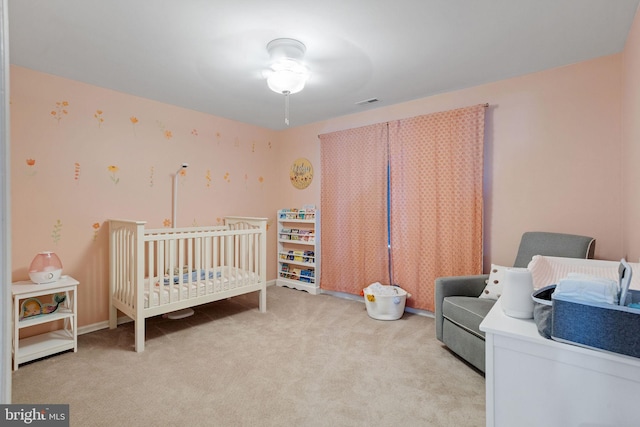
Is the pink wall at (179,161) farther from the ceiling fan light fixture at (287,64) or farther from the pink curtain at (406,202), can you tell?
the ceiling fan light fixture at (287,64)

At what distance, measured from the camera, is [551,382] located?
1.00 meters

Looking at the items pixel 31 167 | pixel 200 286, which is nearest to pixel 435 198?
pixel 200 286

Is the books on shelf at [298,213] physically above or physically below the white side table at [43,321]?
above

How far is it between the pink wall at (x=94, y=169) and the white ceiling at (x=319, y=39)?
26 cm

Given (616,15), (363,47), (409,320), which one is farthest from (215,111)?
(616,15)

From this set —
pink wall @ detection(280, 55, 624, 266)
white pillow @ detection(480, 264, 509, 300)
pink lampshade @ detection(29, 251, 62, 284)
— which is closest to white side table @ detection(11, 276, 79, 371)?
pink lampshade @ detection(29, 251, 62, 284)

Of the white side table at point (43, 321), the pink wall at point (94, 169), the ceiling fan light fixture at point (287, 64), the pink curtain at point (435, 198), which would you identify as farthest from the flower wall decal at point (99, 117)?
the pink curtain at point (435, 198)

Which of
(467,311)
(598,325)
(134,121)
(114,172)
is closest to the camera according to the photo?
(598,325)

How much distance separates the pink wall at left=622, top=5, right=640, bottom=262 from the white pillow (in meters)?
0.73

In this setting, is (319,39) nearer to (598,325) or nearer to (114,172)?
(598,325)

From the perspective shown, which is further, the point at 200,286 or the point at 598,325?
the point at 200,286

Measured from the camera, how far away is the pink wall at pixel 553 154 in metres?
2.24

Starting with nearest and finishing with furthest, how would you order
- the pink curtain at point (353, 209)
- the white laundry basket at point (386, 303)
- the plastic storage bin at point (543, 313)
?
the plastic storage bin at point (543, 313), the white laundry basket at point (386, 303), the pink curtain at point (353, 209)

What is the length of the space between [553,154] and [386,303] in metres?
1.90
